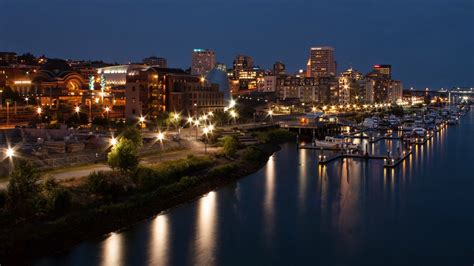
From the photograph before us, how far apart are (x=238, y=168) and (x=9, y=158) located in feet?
28.5

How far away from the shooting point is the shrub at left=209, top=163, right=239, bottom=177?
1920 centimetres

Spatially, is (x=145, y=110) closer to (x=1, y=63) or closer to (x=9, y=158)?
(x=1, y=63)

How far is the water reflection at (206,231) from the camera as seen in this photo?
11.8 meters

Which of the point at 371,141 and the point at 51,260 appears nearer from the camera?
the point at 51,260

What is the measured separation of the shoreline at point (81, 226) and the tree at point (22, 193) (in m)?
0.41

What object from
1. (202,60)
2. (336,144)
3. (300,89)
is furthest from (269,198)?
(202,60)

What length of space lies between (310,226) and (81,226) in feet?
18.9

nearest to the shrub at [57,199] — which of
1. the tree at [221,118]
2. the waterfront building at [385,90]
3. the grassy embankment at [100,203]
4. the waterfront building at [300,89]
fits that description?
the grassy embankment at [100,203]

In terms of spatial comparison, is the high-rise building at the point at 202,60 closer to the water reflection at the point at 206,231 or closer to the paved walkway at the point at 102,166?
the paved walkway at the point at 102,166

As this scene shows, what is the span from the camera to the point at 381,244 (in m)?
12.8

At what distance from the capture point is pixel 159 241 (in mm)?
12609

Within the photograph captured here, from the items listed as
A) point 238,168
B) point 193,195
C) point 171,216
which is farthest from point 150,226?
point 238,168

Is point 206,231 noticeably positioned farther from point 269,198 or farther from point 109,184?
point 269,198

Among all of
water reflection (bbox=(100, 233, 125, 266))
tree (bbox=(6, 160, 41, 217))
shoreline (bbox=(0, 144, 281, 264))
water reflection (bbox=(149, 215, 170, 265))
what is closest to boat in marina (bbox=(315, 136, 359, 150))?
shoreline (bbox=(0, 144, 281, 264))
